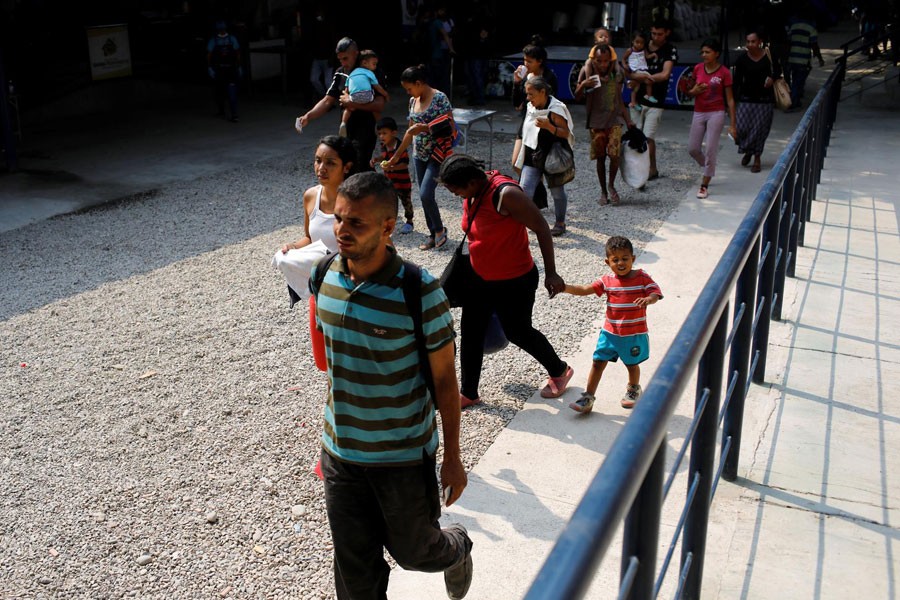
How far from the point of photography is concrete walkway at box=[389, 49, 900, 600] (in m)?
3.26

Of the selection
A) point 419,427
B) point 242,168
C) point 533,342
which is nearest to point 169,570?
point 419,427

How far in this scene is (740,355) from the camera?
3715mm

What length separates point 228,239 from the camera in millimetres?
9555

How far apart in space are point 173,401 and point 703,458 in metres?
3.90

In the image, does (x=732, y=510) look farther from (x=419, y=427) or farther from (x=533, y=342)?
(x=533, y=342)

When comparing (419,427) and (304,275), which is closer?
(419,427)

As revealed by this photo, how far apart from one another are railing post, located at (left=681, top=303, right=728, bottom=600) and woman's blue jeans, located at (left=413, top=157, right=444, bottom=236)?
19.4ft

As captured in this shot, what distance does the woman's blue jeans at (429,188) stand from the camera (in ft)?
28.5

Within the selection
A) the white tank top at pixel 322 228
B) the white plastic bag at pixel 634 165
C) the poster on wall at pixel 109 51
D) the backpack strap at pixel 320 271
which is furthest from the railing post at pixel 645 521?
the poster on wall at pixel 109 51

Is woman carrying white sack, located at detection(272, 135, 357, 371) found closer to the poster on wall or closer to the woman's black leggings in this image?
the woman's black leggings

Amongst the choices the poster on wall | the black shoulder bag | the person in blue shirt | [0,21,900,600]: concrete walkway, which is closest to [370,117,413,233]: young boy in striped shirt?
[0,21,900,600]: concrete walkway

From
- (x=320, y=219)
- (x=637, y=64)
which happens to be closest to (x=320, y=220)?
(x=320, y=219)

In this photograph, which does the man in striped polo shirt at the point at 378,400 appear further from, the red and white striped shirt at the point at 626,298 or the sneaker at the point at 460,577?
the red and white striped shirt at the point at 626,298

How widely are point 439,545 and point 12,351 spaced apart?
15.2 ft
